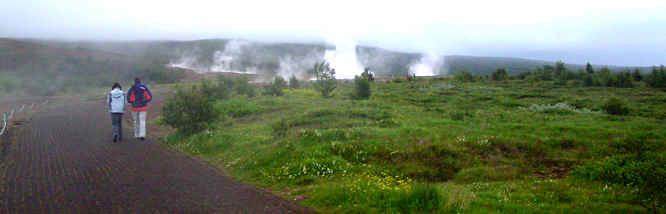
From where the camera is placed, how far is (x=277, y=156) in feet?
28.1

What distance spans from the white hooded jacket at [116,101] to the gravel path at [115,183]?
1205mm

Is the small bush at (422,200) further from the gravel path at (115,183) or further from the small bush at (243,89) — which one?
the small bush at (243,89)

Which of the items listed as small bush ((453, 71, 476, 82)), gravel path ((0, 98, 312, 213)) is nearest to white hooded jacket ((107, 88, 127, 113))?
gravel path ((0, 98, 312, 213))

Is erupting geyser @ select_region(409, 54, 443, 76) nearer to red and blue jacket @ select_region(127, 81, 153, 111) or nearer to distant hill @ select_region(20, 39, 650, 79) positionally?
distant hill @ select_region(20, 39, 650, 79)

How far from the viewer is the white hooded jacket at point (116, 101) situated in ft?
37.8

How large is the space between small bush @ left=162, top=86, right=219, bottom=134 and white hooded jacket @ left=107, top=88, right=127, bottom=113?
1.39 metres

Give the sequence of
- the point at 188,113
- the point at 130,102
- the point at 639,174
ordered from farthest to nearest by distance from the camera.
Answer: the point at 188,113, the point at 130,102, the point at 639,174

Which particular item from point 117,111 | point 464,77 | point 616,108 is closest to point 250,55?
point 464,77

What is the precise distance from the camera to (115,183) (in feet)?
22.1

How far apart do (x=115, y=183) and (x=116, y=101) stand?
581 centimetres

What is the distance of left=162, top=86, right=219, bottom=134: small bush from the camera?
1247 cm

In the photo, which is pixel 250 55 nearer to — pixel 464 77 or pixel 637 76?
pixel 464 77

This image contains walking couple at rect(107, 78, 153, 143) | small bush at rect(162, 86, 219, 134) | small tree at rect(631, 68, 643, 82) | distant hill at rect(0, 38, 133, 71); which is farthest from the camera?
distant hill at rect(0, 38, 133, 71)

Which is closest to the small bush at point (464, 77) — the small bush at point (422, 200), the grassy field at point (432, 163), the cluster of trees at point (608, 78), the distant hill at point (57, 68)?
the cluster of trees at point (608, 78)
